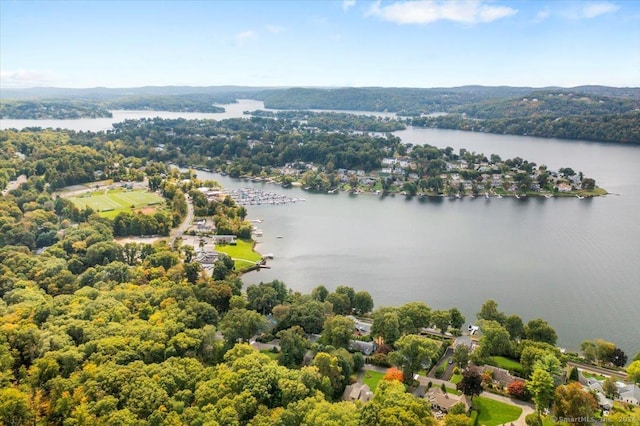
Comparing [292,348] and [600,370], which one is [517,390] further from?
[292,348]

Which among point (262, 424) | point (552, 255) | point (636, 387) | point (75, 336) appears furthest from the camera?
point (552, 255)

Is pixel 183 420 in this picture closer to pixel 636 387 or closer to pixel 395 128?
pixel 636 387

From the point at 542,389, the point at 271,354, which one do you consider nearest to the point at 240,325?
the point at 271,354

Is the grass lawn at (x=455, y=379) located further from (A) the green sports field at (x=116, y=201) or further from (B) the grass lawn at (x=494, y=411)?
(A) the green sports field at (x=116, y=201)

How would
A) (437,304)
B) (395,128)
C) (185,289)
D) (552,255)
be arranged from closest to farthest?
(185,289)
(437,304)
(552,255)
(395,128)

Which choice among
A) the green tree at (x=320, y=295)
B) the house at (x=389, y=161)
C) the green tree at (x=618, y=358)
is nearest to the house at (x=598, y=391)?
the green tree at (x=618, y=358)

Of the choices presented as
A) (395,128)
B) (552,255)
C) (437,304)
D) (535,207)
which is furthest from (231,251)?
(395,128)

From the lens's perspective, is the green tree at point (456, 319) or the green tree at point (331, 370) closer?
the green tree at point (331, 370)
